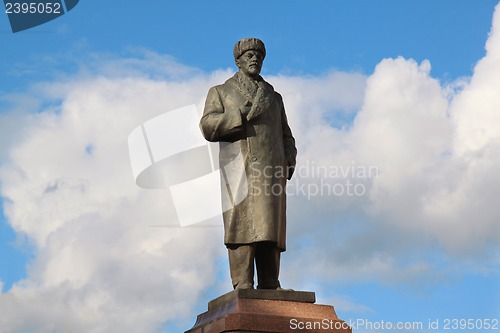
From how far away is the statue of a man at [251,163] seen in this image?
442 inches

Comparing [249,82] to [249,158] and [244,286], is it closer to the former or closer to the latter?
[249,158]

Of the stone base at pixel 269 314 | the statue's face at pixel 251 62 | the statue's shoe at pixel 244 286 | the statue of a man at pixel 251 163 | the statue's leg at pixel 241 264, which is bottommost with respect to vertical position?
the stone base at pixel 269 314

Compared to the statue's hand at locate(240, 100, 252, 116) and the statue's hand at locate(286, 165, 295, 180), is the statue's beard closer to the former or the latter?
the statue's hand at locate(240, 100, 252, 116)

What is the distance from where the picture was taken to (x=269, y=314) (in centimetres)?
1032

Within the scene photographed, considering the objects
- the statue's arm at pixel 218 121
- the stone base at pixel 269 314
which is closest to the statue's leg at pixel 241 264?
the stone base at pixel 269 314

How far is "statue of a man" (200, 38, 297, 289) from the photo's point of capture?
11.2m

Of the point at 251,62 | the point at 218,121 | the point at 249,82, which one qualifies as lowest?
the point at 218,121

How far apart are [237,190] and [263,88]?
154 cm

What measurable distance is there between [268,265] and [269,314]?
1.20 m

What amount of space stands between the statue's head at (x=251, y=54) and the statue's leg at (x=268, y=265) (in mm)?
2449

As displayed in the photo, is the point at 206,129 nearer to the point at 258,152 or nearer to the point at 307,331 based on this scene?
the point at 258,152

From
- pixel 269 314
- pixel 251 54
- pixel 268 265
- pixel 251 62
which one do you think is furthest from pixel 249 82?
pixel 269 314

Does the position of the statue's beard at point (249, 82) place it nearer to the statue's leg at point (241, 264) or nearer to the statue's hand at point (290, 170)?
the statue's hand at point (290, 170)

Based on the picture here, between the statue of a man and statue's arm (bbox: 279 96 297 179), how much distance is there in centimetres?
2
